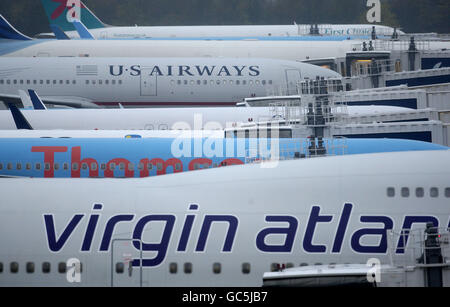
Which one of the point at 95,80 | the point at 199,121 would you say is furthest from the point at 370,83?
the point at 95,80

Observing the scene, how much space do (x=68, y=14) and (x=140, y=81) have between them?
6182cm

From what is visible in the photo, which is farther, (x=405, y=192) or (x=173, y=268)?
(x=405, y=192)

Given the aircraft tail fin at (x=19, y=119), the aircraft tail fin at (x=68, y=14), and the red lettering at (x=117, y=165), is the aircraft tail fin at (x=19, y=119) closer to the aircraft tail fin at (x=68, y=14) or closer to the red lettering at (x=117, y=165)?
the red lettering at (x=117, y=165)

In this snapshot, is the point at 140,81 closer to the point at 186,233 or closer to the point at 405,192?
the point at 186,233

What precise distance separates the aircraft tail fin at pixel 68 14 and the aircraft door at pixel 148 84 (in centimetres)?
5941

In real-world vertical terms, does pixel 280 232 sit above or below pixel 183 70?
below

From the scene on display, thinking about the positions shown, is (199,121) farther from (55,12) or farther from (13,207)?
(55,12)

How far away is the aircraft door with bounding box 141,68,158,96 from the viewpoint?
5550 cm

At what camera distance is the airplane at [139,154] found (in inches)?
1145

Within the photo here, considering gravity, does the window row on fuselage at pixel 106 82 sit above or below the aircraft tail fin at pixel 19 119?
above

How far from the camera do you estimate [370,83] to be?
51.3 metres

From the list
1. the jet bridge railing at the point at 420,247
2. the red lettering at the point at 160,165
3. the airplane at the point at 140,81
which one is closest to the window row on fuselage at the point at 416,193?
the jet bridge railing at the point at 420,247

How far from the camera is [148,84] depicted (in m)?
55.5

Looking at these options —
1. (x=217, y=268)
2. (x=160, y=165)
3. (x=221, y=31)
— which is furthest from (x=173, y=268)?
(x=221, y=31)
